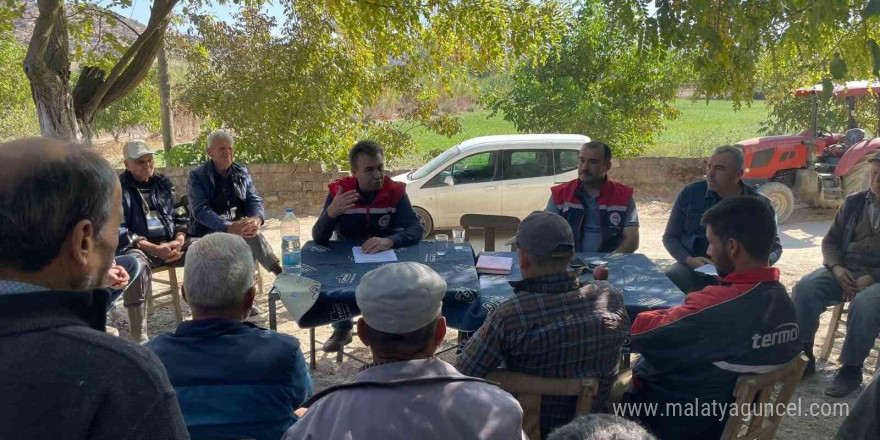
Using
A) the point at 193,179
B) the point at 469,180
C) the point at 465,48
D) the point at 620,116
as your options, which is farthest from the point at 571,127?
the point at 193,179

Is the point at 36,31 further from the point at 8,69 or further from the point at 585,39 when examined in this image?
the point at 8,69

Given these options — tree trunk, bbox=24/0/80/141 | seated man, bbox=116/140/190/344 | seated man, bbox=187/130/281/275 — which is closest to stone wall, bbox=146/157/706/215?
seated man, bbox=187/130/281/275

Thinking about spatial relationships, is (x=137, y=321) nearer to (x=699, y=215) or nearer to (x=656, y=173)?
(x=699, y=215)

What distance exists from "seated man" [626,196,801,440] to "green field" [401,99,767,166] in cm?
1151

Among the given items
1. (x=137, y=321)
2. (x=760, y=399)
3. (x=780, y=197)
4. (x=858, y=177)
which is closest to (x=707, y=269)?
(x=760, y=399)

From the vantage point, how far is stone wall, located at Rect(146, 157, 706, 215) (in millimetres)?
12188

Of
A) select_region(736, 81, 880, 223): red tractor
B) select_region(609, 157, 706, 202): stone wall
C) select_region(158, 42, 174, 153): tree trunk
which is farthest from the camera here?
select_region(158, 42, 174, 153): tree trunk

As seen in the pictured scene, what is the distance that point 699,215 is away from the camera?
4.83 metres

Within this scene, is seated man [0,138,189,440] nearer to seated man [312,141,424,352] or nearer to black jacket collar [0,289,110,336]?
black jacket collar [0,289,110,336]

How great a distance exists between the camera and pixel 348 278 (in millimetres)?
4031

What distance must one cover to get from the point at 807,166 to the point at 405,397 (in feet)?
35.3

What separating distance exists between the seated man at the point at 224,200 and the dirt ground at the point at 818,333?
774 mm

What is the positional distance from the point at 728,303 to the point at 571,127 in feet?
35.7

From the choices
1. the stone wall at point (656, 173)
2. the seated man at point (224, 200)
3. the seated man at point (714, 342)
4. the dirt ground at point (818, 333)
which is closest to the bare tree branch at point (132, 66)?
the seated man at point (224, 200)
